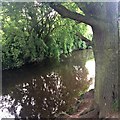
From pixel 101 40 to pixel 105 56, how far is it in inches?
14.9

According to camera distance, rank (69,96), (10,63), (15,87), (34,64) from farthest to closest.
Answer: (34,64), (10,63), (15,87), (69,96)

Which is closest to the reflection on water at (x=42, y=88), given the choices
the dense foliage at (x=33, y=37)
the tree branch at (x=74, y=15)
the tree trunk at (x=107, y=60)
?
the dense foliage at (x=33, y=37)

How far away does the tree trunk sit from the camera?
5297 millimetres

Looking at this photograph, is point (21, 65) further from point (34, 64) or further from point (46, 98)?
point (46, 98)

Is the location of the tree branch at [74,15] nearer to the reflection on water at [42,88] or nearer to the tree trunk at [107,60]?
the tree trunk at [107,60]

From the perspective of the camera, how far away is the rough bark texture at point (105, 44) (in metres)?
5.30

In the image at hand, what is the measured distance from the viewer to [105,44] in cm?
546

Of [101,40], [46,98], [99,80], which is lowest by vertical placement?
[46,98]

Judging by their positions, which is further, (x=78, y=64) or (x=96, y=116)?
(x=78, y=64)

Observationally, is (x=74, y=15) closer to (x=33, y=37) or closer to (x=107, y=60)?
(x=107, y=60)

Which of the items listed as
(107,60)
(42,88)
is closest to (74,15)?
(107,60)

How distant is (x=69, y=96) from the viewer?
10039 mm

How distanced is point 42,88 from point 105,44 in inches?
268

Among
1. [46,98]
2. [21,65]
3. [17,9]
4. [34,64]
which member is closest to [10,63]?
Answer: [21,65]
